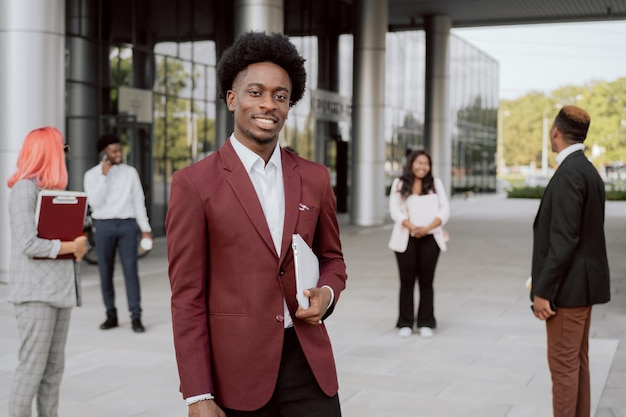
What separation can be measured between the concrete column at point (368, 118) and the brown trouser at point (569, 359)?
821 inches

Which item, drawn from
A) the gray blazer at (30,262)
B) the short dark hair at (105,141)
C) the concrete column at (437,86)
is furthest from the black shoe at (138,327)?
the concrete column at (437,86)

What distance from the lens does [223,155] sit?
3.03 metres

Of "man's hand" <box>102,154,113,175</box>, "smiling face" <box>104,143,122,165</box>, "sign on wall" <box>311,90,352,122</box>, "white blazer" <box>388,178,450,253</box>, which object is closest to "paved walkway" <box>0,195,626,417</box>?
"white blazer" <box>388,178,450,253</box>

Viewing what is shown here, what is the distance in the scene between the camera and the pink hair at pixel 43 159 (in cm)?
526

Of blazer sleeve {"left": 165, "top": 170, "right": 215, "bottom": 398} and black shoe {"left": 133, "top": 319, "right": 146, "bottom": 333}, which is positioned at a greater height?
blazer sleeve {"left": 165, "top": 170, "right": 215, "bottom": 398}

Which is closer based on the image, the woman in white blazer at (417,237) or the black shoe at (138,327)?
the woman in white blazer at (417,237)

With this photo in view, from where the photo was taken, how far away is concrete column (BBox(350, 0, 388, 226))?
26.1 metres

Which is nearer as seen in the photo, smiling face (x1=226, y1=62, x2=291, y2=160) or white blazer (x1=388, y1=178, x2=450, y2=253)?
smiling face (x1=226, y1=62, x2=291, y2=160)

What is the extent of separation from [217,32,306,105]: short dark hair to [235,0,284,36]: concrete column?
15.0 metres

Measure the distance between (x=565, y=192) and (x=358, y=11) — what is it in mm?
22264

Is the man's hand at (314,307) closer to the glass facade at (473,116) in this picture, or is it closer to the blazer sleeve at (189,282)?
the blazer sleeve at (189,282)

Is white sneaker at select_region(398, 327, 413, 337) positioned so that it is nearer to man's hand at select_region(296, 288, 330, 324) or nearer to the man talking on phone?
the man talking on phone

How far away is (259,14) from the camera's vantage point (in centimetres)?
1803

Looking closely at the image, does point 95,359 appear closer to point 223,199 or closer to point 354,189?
point 223,199
